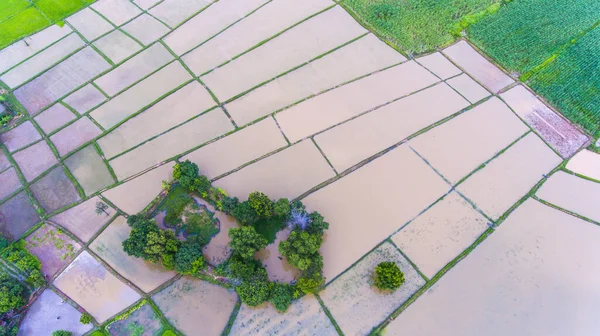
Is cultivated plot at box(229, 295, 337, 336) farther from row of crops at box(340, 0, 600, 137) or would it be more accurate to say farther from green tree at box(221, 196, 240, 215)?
row of crops at box(340, 0, 600, 137)

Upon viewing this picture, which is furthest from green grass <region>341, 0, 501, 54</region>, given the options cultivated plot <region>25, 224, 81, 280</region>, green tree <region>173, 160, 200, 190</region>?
cultivated plot <region>25, 224, 81, 280</region>

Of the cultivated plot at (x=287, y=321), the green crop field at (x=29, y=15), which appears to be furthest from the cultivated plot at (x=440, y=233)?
the green crop field at (x=29, y=15)

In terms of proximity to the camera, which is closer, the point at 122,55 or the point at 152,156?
the point at 152,156

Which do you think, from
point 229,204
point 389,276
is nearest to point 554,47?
point 389,276

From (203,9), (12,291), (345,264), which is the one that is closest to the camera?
(12,291)

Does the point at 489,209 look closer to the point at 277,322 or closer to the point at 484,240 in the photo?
the point at 484,240

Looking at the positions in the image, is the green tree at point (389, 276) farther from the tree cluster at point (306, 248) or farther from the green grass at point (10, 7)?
the green grass at point (10, 7)

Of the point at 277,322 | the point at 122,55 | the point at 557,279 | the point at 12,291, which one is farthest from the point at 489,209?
the point at 122,55
